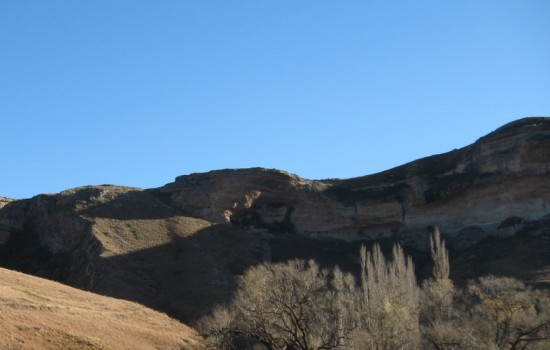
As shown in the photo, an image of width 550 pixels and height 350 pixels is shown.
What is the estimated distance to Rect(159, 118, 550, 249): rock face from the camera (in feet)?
244

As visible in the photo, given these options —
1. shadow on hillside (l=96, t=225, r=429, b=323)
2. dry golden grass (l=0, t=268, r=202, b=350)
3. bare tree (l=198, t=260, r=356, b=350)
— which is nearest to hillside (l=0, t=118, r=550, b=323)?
shadow on hillside (l=96, t=225, r=429, b=323)

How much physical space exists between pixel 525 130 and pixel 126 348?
50.2m

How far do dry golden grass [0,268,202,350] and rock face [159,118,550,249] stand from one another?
107ft

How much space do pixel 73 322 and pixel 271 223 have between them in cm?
4550

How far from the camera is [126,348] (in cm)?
4138

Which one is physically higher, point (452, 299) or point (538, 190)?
point (538, 190)

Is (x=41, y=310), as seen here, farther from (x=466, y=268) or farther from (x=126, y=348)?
(x=466, y=268)

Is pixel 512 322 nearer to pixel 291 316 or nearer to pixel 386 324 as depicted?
pixel 386 324

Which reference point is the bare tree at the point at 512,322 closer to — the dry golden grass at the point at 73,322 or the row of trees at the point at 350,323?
the row of trees at the point at 350,323

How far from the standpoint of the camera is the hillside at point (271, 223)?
66562 mm

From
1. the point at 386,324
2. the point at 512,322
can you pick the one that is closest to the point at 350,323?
the point at 386,324

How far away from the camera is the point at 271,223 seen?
8619 centimetres

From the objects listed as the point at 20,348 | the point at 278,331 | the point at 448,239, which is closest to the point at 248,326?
the point at 278,331

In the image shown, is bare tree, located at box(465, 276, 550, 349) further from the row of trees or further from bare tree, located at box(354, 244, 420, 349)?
bare tree, located at box(354, 244, 420, 349)
